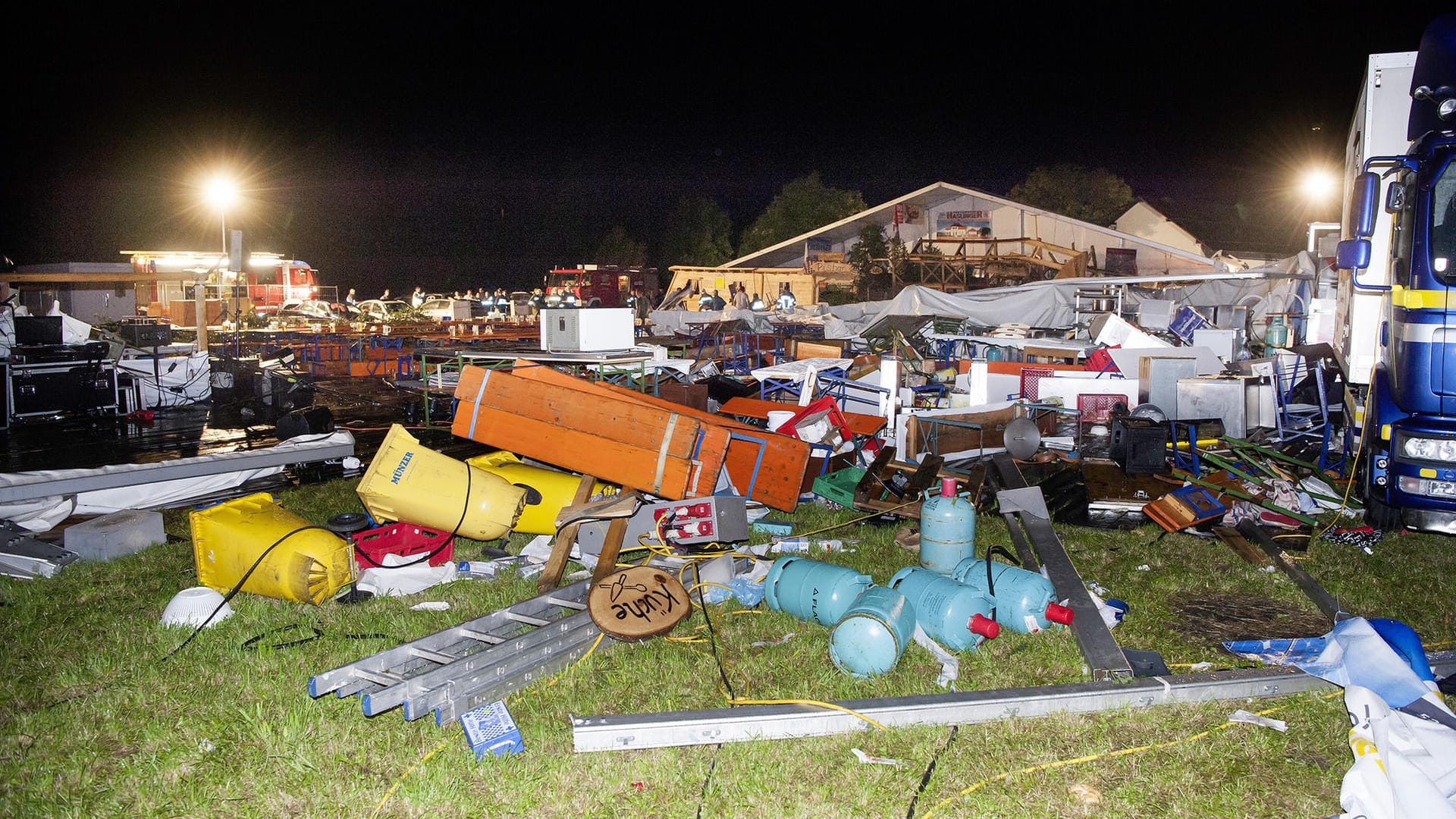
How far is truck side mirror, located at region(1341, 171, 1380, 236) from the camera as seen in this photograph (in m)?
6.07

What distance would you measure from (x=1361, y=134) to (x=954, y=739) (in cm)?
727

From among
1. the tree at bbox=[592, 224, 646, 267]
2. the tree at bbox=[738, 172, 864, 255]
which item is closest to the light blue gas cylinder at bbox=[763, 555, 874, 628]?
the tree at bbox=[738, 172, 864, 255]

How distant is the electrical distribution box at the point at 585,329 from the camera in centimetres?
1073

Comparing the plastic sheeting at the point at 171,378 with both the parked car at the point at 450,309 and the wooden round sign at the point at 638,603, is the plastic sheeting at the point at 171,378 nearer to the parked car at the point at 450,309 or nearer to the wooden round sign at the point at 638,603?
the wooden round sign at the point at 638,603

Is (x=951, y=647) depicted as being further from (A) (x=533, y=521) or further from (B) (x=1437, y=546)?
(B) (x=1437, y=546)

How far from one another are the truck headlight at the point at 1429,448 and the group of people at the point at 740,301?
1689cm

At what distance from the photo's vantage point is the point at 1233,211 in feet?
153

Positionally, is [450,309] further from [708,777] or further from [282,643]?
[708,777]

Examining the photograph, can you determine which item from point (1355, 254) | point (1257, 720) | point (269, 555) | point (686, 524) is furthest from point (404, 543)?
point (1355, 254)

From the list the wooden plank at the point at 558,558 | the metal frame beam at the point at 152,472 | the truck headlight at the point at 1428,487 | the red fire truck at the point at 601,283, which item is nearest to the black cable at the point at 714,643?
the wooden plank at the point at 558,558

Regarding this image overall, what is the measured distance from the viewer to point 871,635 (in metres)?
4.36

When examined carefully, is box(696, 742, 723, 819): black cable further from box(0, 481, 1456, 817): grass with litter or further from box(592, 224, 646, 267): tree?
box(592, 224, 646, 267): tree

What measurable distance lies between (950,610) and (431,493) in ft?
11.5

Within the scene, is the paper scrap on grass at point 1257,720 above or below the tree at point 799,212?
below
